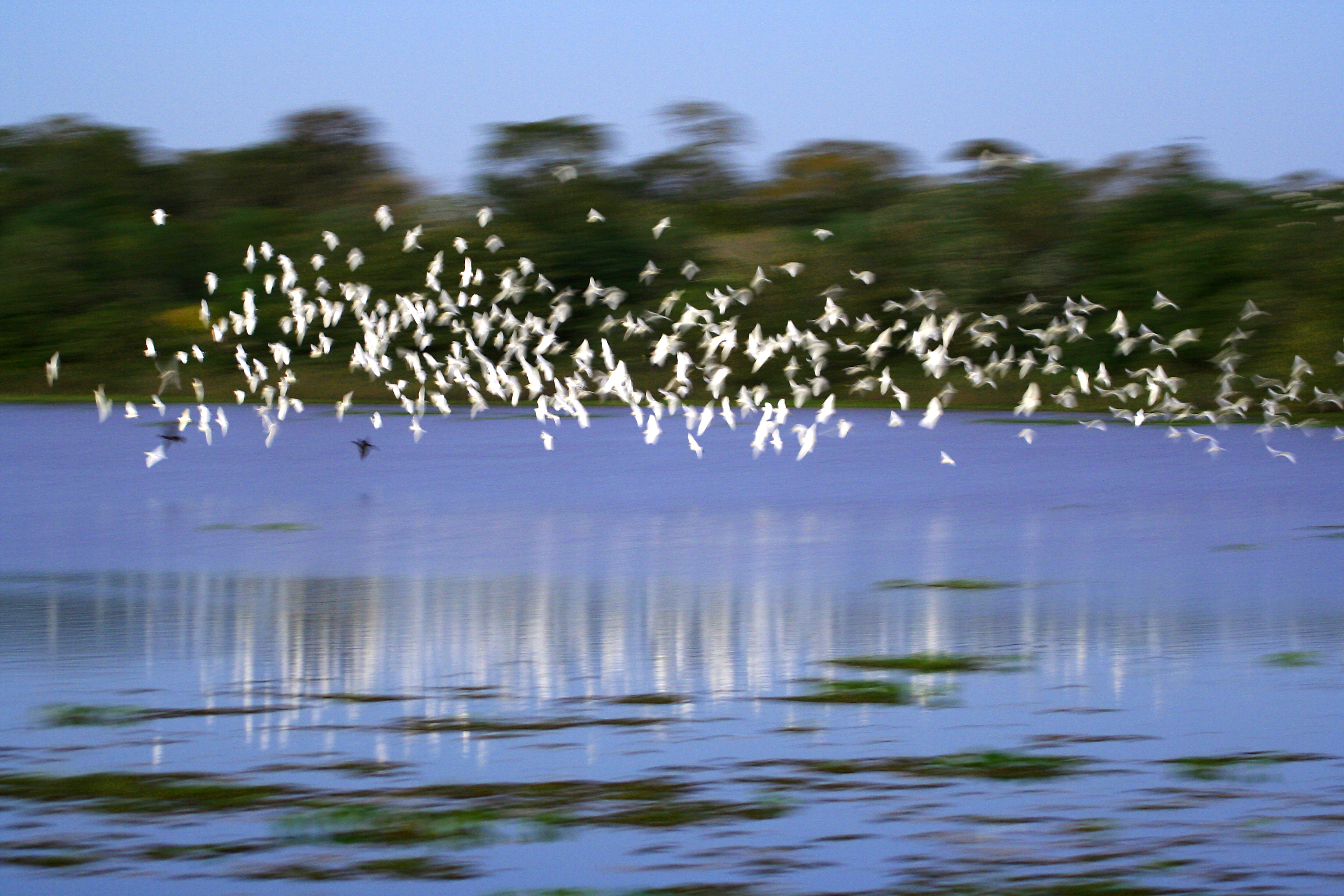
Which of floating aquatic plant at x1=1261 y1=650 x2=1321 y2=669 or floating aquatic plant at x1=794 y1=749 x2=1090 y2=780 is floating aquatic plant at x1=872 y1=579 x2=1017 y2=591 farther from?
floating aquatic plant at x1=794 y1=749 x2=1090 y2=780

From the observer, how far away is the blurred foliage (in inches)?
1879

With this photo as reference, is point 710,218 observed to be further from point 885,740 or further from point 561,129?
point 885,740

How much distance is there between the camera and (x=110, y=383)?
53.3 meters

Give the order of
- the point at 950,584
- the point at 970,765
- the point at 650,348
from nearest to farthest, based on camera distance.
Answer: the point at 970,765 < the point at 950,584 < the point at 650,348

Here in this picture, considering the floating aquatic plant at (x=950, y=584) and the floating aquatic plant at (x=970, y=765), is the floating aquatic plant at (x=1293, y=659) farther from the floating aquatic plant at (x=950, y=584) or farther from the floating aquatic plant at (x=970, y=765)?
the floating aquatic plant at (x=950, y=584)

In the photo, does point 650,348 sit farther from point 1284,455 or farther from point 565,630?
point 565,630

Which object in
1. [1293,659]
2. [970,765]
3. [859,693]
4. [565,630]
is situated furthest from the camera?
[565,630]

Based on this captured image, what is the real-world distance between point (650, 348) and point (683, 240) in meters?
6.56

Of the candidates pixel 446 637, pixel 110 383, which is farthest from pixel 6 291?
pixel 446 637

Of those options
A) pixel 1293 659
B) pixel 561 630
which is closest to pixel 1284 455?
pixel 1293 659

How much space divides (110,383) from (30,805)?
50310mm

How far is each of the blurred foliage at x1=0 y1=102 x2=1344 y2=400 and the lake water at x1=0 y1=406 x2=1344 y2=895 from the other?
33.2m

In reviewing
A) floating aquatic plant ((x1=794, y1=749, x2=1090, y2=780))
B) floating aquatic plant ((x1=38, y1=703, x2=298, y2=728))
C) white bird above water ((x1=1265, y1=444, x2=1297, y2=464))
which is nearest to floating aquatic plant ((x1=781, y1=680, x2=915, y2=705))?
floating aquatic plant ((x1=794, y1=749, x2=1090, y2=780))

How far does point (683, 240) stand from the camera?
57.1m
